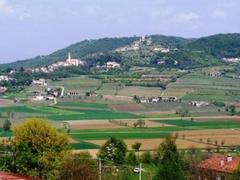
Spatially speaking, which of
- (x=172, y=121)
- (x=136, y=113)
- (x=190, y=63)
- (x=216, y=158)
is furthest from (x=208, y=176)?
(x=190, y=63)

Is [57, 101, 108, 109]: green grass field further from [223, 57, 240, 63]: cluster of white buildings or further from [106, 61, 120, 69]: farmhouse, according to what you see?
[223, 57, 240, 63]: cluster of white buildings

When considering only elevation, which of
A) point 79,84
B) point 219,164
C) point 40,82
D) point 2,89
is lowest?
point 219,164

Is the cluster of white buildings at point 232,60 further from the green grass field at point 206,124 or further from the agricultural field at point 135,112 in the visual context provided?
the green grass field at point 206,124

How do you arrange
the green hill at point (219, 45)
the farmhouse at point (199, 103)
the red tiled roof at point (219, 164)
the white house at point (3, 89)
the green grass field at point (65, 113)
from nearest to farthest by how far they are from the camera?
the red tiled roof at point (219, 164) → the green grass field at point (65, 113) → the farmhouse at point (199, 103) → the white house at point (3, 89) → the green hill at point (219, 45)

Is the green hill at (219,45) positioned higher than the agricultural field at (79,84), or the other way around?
the green hill at (219,45)

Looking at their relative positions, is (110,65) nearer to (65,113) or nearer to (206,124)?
(65,113)

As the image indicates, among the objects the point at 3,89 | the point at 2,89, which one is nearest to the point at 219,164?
the point at 3,89

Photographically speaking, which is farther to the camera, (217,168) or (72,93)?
(72,93)

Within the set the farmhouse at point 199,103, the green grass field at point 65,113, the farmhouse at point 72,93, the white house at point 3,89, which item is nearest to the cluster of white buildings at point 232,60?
the farmhouse at point 72,93
